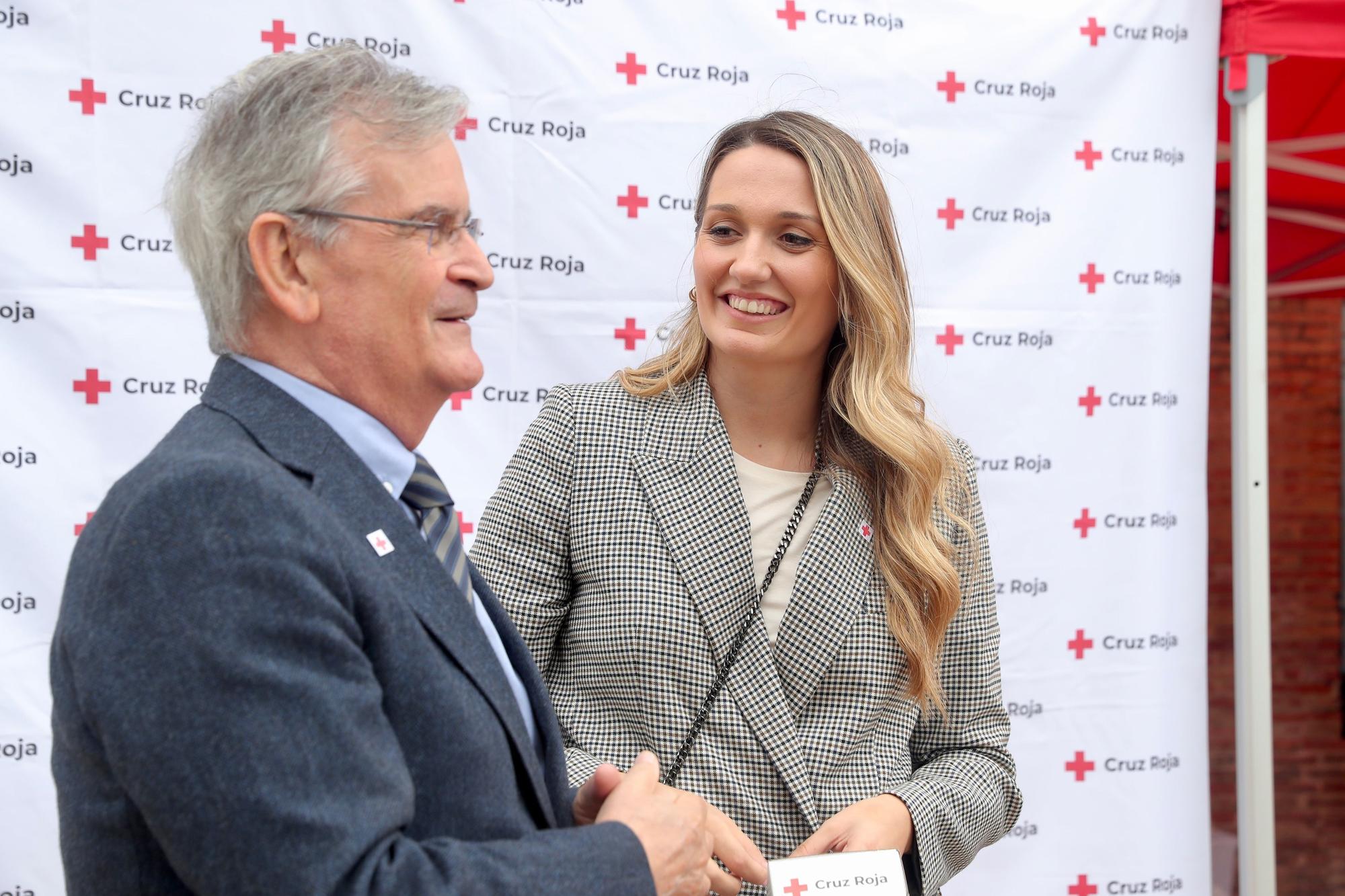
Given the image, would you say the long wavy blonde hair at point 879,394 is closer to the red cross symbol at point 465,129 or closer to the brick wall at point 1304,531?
the red cross symbol at point 465,129

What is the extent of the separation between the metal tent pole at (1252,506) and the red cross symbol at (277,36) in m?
2.19

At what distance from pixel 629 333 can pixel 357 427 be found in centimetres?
160

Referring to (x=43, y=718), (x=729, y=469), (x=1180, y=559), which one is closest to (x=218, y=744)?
(x=729, y=469)

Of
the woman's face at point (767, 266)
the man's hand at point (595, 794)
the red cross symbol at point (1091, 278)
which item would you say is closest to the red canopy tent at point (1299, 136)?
the red cross symbol at point (1091, 278)

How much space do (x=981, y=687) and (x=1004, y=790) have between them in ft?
0.54

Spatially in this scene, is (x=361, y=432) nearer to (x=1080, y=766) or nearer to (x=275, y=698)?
(x=275, y=698)

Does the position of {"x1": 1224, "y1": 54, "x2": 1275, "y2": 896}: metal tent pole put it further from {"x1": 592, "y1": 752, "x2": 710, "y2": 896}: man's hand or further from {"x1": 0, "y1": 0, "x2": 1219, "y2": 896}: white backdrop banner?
{"x1": 592, "y1": 752, "x2": 710, "y2": 896}: man's hand

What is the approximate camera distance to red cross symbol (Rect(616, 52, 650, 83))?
259 centimetres

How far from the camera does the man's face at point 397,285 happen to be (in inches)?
41.8

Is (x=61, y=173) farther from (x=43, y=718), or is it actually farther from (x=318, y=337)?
(x=318, y=337)

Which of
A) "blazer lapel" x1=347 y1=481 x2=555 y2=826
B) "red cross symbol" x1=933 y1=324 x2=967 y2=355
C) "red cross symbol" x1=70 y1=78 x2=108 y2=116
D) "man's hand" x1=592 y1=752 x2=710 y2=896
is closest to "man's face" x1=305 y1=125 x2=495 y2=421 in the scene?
"blazer lapel" x1=347 y1=481 x2=555 y2=826

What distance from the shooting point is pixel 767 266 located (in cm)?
177

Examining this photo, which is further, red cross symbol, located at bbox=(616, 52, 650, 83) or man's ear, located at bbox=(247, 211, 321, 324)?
red cross symbol, located at bbox=(616, 52, 650, 83)

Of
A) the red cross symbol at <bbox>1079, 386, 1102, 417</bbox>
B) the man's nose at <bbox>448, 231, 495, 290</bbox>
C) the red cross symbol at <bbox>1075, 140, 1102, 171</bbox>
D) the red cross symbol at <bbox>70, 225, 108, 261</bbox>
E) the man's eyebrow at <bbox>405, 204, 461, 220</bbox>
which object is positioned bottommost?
the red cross symbol at <bbox>1079, 386, 1102, 417</bbox>
